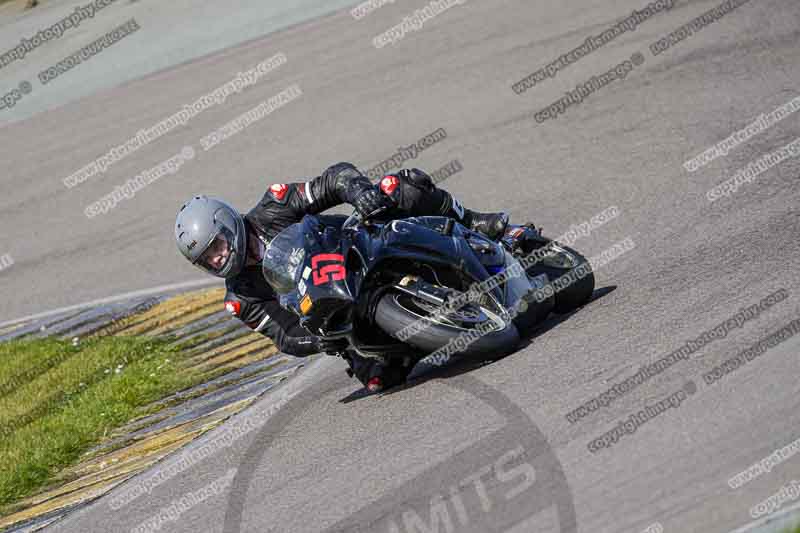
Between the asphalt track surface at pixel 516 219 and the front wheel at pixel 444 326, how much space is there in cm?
18

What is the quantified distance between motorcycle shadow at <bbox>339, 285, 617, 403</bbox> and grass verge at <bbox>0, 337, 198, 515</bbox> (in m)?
2.25

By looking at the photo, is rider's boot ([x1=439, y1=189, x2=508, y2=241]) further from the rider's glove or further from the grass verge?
the grass verge

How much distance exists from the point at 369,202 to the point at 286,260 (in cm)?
65

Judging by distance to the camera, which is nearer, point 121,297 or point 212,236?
point 212,236

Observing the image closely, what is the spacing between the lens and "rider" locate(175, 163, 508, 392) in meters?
6.68

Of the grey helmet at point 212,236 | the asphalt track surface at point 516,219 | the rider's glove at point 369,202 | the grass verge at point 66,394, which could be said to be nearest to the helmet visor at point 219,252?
the grey helmet at point 212,236

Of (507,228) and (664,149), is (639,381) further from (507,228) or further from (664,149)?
(664,149)

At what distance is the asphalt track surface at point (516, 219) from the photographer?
4.86 metres

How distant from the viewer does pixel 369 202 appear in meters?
6.47

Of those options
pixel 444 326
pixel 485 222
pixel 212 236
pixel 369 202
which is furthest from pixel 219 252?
pixel 485 222

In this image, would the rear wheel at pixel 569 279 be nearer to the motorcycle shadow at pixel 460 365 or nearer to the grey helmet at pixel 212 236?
the motorcycle shadow at pixel 460 365

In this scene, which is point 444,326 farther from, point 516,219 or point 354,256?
point 516,219

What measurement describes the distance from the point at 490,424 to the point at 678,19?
8.22m

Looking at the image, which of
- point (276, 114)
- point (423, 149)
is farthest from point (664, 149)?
point (276, 114)
